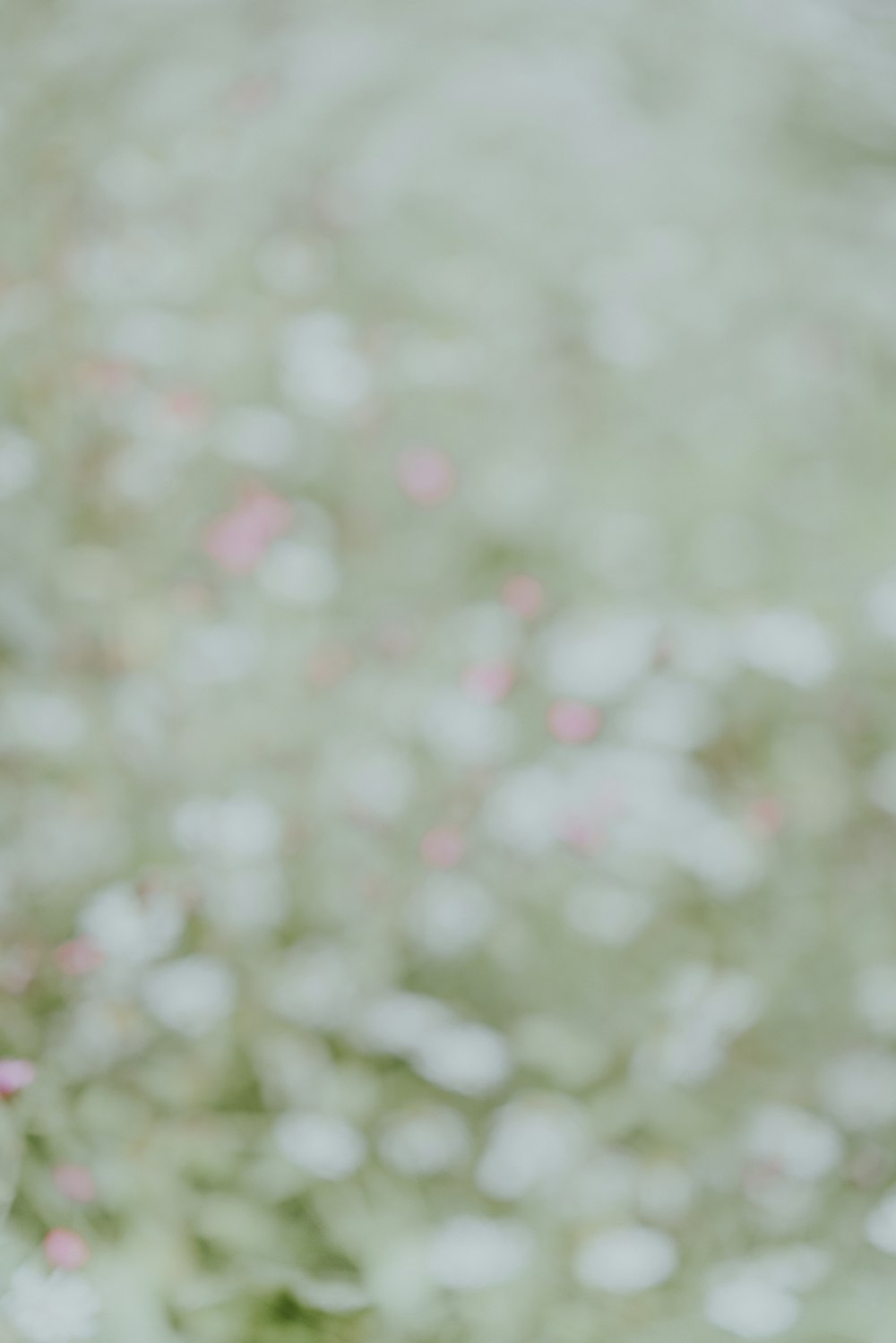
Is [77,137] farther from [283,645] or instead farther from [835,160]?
[835,160]

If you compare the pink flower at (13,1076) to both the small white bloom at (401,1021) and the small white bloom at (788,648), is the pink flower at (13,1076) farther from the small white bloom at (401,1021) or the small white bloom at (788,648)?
the small white bloom at (788,648)

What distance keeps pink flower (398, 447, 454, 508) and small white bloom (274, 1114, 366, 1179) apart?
965mm

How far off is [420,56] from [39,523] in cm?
145

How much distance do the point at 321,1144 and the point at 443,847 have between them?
0.41 m

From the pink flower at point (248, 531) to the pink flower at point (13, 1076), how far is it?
2.72 feet

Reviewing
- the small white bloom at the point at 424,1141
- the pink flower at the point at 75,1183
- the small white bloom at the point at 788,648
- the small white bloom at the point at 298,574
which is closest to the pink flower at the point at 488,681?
the small white bloom at the point at 298,574

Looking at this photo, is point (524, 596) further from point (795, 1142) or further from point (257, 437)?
point (795, 1142)

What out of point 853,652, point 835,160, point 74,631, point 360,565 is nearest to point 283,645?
point 360,565

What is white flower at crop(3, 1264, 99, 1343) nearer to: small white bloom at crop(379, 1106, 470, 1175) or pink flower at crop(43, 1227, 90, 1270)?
pink flower at crop(43, 1227, 90, 1270)

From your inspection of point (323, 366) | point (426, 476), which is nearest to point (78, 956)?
point (426, 476)

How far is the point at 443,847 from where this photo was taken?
162cm

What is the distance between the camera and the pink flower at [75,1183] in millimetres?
1237

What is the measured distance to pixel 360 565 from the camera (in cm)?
187

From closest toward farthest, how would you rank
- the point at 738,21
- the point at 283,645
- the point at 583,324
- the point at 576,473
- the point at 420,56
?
the point at 283,645, the point at 576,473, the point at 583,324, the point at 420,56, the point at 738,21
